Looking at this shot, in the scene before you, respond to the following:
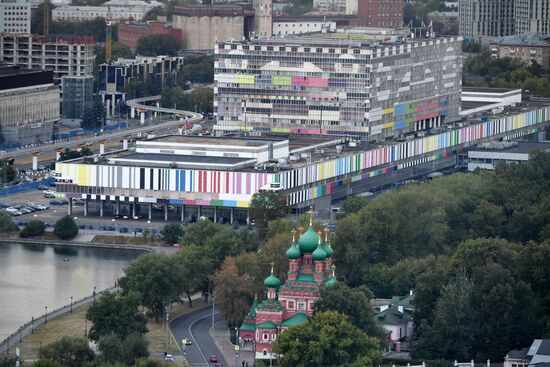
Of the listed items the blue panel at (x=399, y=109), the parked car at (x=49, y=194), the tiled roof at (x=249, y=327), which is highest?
the blue panel at (x=399, y=109)

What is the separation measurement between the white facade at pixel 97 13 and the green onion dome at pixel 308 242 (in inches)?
3067

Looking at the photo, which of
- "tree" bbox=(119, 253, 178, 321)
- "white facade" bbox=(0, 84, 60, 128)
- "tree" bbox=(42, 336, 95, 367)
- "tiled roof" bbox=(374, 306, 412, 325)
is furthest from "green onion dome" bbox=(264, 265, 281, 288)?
"white facade" bbox=(0, 84, 60, 128)

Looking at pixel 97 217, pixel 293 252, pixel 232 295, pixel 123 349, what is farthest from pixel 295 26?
pixel 123 349

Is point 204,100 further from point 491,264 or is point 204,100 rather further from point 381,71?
point 491,264

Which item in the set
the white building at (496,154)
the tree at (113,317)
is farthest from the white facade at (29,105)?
the tree at (113,317)

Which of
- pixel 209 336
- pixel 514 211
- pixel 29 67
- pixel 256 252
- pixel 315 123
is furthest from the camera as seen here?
pixel 29 67

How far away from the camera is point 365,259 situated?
56000mm

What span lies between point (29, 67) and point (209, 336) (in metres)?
44.9

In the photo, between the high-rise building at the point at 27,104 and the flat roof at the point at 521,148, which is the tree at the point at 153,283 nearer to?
the flat roof at the point at 521,148

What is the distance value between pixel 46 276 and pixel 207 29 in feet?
190

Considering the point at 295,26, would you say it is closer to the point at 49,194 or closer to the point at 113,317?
the point at 49,194

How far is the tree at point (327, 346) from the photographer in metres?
45.4

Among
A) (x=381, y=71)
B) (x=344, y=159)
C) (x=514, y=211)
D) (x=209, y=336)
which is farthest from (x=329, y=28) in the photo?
(x=209, y=336)

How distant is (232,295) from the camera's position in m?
51.2
